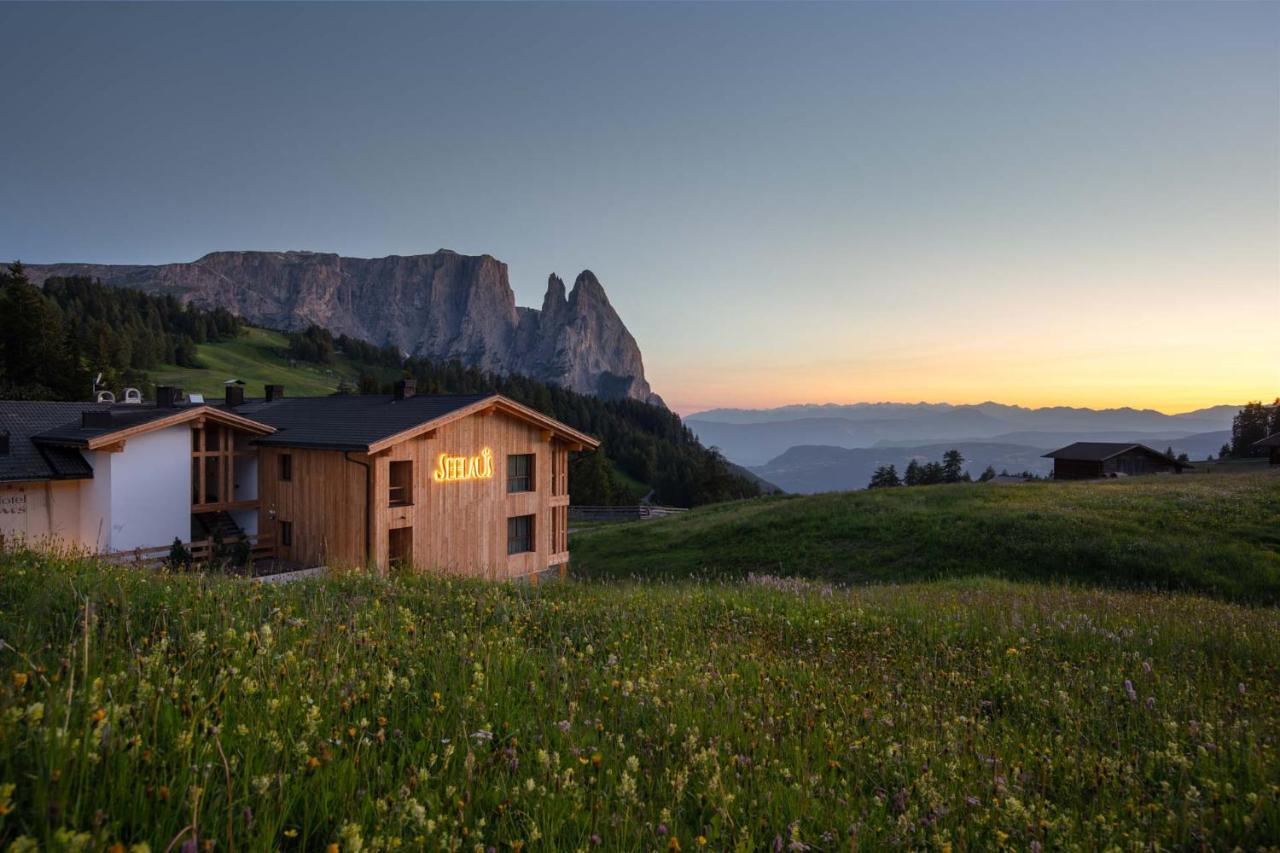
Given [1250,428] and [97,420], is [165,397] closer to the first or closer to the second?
[97,420]

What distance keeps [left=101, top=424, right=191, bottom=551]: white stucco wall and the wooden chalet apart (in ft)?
0.16

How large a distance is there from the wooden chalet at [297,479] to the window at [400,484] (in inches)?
2.5

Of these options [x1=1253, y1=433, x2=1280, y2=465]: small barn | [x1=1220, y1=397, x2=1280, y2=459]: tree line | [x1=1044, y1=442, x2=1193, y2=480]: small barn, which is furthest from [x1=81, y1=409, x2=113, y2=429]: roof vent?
[x1=1220, y1=397, x2=1280, y2=459]: tree line

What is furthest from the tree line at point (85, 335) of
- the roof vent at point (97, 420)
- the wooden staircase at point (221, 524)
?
the wooden staircase at point (221, 524)

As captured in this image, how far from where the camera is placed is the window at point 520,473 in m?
30.0

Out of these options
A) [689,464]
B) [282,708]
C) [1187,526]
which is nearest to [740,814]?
[282,708]

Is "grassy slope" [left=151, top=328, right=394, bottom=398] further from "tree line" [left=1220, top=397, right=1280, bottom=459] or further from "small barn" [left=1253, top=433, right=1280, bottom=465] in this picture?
"tree line" [left=1220, top=397, right=1280, bottom=459]

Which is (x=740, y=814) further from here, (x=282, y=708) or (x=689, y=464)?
(x=689, y=464)

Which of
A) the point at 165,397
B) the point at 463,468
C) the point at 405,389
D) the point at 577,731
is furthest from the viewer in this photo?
the point at 405,389

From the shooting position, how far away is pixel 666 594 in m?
10.9

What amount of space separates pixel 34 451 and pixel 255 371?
387 ft

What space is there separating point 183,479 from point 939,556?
1271 inches

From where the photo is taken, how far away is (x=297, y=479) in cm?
2614

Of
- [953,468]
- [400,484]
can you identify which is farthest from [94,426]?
[953,468]
